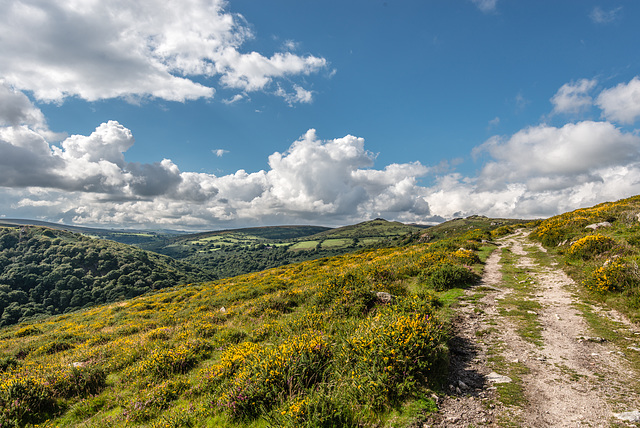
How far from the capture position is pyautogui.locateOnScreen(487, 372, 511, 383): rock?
5.79 meters

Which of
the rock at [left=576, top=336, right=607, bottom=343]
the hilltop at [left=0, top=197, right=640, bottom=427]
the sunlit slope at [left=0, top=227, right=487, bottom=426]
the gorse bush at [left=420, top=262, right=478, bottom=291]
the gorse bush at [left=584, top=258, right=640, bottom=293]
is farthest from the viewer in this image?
the gorse bush at [left=420, top=262, right=478, bottom=291]

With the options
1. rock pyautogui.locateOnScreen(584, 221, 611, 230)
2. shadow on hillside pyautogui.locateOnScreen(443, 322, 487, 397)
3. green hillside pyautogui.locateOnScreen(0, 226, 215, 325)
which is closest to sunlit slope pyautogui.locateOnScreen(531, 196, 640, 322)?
rock pyautogui.locateOnScreen(584, 221, 611, 230)

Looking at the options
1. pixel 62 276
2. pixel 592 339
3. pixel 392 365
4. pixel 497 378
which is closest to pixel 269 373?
pixel 392 365

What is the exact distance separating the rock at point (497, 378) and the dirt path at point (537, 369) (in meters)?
0.02

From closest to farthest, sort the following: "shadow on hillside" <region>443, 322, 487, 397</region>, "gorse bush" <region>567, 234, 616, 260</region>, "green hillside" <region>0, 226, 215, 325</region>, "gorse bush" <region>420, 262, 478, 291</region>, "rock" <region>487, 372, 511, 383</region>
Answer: "shadow on hillside" <region>443, 322, 487, 397</region>, "rock" <region>487, 372, 511, 383</region>, "gorse bush" <region>420, 262, 478, 291</region>, "gorse bush" <region>567, 234, 616, 260</region>, "green hillside" <region>0, 226, 215, 325</region>

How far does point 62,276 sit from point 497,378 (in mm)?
175598

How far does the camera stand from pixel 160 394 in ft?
26.6

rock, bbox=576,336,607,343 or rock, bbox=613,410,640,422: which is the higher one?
rock, bbox=613,410,640,422

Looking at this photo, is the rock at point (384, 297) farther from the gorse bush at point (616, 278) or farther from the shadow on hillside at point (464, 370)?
the gorse bush at point (616, 278)

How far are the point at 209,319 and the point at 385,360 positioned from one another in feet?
49.7

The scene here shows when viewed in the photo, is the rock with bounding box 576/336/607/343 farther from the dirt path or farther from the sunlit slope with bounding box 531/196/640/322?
the sunlit slope with bounding box 531/196/640/322

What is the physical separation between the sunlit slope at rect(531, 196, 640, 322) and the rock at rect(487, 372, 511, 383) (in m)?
6.52

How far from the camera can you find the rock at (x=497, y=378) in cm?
579

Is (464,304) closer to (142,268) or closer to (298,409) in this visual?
(298,409)
